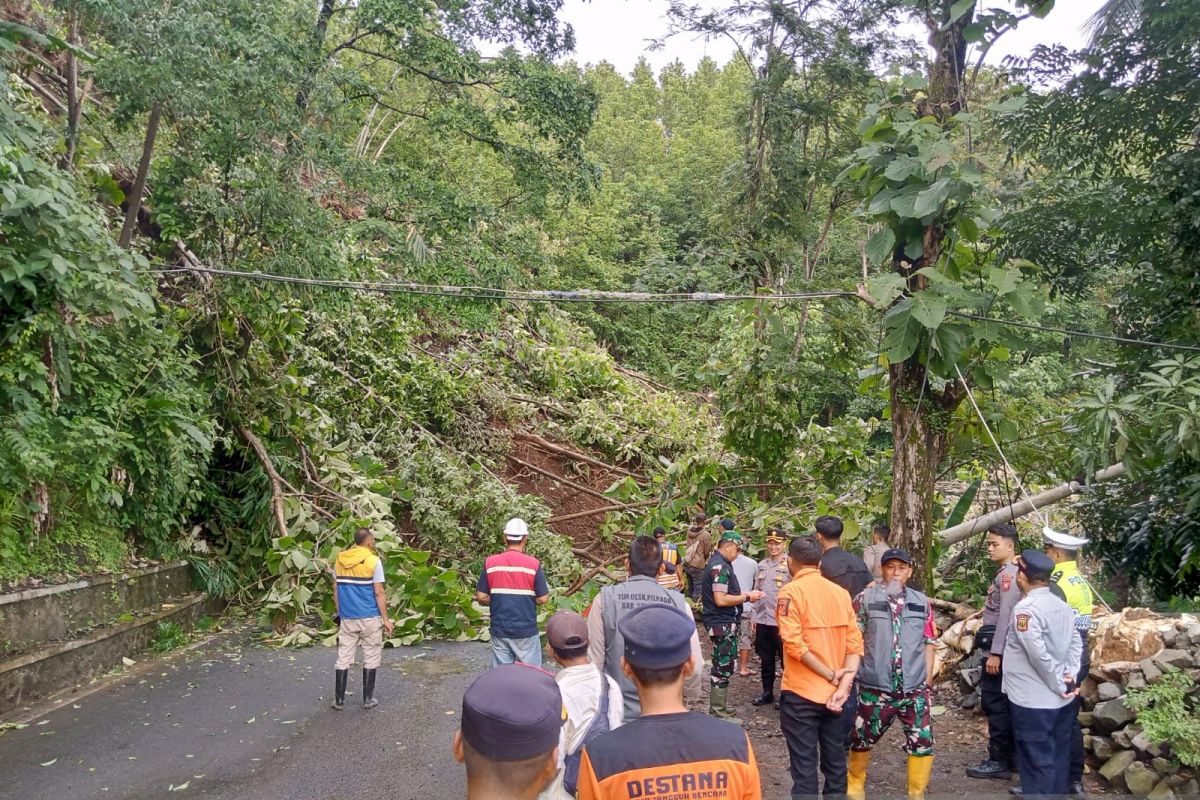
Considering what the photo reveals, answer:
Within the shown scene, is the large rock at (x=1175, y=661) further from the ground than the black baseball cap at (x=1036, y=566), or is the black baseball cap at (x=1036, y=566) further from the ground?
the black baseball cap at (x=1036, y=566)

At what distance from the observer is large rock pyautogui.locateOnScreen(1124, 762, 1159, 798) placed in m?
5.50

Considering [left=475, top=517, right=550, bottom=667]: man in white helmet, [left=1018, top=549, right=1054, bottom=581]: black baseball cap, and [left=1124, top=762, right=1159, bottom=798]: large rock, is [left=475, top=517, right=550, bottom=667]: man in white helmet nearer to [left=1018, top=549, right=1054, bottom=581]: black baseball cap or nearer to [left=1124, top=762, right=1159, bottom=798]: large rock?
[left=1018, top=549, right=1054, bottom=581]: black baseball cap

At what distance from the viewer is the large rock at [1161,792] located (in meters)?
5.37

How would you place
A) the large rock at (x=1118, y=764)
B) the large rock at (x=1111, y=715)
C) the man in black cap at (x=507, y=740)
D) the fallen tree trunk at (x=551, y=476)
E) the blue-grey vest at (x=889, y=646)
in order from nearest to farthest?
the man in black cap at (x=507, y=740)
the blue-grey vest at (x=889, y=646)
the large rock at (x=1118, y=764)
the large rock at (x=1111, y=715)
the fallen tree trunk at (x=551, y=476)

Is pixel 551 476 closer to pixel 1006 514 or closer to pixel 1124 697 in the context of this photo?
pixel 1006 514

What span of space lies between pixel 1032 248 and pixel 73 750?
10166 millimetres

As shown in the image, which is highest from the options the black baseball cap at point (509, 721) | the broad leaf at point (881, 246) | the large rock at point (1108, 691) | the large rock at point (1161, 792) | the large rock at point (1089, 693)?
the broad leaf at point (881, 246)

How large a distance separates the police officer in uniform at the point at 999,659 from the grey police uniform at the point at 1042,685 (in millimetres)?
725

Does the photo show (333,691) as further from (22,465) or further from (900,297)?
(900,297)

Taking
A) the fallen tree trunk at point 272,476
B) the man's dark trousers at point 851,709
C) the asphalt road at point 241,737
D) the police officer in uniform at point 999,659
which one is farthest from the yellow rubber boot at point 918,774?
the fallen tree trunk at point 272,476

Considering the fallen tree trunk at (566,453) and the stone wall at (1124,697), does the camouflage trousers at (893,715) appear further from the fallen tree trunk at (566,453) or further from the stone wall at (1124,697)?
the fallen tree trunk at (566,453)

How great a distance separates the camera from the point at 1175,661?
18.8 feet

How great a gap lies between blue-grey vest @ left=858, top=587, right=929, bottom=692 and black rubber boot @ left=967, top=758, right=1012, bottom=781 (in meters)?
1.50

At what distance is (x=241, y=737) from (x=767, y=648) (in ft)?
14.3
